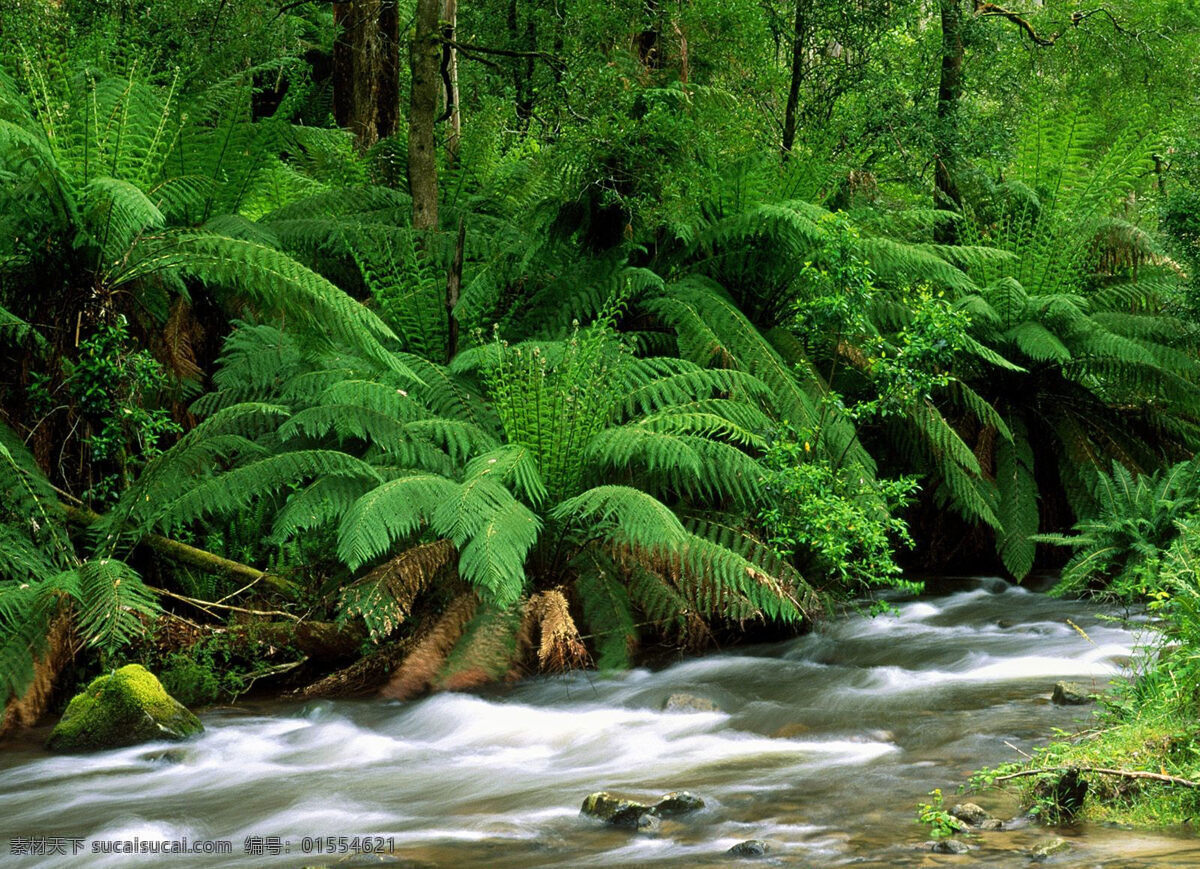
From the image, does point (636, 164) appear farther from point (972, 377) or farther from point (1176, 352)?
point (1176, 352)

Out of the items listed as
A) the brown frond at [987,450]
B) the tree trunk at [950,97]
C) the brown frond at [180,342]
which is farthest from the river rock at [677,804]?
the tree trunk at [950,97]

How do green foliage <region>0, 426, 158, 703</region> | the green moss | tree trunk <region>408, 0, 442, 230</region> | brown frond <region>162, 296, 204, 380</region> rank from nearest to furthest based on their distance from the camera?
the green moss < green foliage <region>0, 426, 158, 703</region> < brown frond <region>162, 296, 204, 380</region> < tree trunk <region>408, 0, 442, 230</region>

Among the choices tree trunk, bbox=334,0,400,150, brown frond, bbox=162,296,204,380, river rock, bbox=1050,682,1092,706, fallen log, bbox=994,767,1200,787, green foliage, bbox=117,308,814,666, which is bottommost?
river rock, bbox=1050,682,1092,706

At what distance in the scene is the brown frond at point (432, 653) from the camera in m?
5.10

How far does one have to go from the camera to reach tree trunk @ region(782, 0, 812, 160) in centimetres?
841

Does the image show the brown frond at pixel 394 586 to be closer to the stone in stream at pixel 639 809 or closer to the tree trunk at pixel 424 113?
the stone in stream at pixel 639 809

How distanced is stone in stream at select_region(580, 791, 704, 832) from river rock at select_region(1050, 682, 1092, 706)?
6.11ft

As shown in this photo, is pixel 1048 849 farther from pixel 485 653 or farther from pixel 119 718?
pixel 119 718

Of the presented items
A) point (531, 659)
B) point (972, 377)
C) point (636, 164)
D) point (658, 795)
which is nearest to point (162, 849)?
point (658, 795)

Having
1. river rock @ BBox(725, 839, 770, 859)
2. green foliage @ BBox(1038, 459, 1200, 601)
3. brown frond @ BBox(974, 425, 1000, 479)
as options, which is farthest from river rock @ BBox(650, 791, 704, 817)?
brown frond @ BBox(974, 425, 1000, 479)

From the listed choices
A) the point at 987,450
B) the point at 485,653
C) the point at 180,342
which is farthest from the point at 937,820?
the point at 987,450

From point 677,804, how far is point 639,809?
0.40 ft

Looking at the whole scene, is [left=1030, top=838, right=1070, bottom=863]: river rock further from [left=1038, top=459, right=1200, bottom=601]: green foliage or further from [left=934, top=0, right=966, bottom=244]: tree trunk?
[left=934, top=0, right=966, bottom=244]: tree trunk

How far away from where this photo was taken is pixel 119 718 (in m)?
4.53
